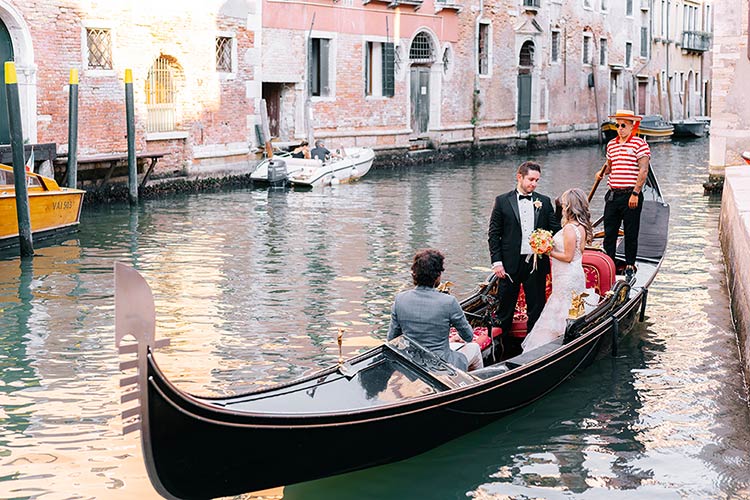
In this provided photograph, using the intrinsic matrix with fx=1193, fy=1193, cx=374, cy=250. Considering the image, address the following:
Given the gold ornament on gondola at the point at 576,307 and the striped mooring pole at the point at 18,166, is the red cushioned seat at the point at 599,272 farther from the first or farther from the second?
the striped mooring pole at the point at 18,166

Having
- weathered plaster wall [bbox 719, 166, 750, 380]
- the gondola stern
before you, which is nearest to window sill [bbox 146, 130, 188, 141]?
weathered plaster wall [bbox 719, 166, 750, 380]

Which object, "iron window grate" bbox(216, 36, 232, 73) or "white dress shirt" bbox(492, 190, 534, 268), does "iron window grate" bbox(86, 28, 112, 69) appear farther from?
"white dress shirt" bbox(492, 190, 534, 268)

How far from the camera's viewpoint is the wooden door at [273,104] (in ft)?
62.3

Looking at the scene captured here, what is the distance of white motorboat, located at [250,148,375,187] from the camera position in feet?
54.3

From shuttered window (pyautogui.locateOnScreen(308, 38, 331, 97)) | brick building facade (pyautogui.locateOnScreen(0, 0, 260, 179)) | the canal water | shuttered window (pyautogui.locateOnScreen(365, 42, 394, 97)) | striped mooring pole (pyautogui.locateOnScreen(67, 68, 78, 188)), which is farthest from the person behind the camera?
shuttered window (pyautogui.locateOnScreen(365, 42, 394, 97))

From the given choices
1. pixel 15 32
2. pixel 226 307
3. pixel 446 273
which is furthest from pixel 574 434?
pixel 15 32

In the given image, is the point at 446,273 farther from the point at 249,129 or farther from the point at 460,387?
the point at 249,129

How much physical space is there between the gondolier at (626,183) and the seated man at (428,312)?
266cm

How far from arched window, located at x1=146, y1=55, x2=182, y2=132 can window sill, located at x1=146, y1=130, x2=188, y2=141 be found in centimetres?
15

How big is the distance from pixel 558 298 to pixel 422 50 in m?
17.0

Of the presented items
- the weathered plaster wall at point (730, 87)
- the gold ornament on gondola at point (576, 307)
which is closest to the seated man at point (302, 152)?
the weathered plaster wall at point (730, 87)

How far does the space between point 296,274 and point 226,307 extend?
1.44 meters

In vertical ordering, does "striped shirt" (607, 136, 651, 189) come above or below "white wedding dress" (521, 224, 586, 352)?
above

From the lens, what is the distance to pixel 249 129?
58.0ft
